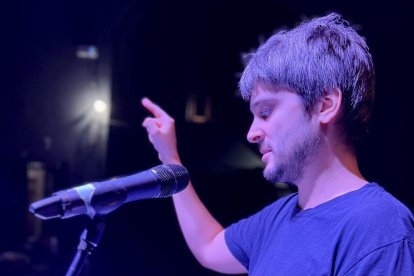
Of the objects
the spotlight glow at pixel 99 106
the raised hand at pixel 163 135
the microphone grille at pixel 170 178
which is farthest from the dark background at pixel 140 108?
the microphone grille at pixel 170 178

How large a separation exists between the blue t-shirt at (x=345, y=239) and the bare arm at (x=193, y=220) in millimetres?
241

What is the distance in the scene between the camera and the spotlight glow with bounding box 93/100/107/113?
11.4ft

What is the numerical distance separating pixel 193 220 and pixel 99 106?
225cm

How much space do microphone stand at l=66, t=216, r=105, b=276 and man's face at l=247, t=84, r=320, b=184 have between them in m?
0.44

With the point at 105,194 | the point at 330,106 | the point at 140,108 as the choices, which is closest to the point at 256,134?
the point at 330,106

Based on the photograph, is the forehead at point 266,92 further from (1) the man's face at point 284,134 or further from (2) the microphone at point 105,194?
(2) the microphone at point 105,194

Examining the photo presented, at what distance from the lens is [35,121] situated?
3311mm

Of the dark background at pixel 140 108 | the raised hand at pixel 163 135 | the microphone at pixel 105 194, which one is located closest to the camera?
the microphone at pixel 105 194

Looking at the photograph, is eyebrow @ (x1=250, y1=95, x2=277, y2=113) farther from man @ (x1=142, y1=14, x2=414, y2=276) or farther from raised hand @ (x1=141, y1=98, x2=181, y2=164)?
raised hand @ (x1=141, y1=98, x2=181, y2=164)

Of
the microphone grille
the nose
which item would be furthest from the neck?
the microphone grille

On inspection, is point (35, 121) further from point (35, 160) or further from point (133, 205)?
point (133, 205)

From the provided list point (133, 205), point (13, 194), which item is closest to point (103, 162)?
point (133, 205)

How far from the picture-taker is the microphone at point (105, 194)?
0.75 m

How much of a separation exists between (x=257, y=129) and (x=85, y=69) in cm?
264
